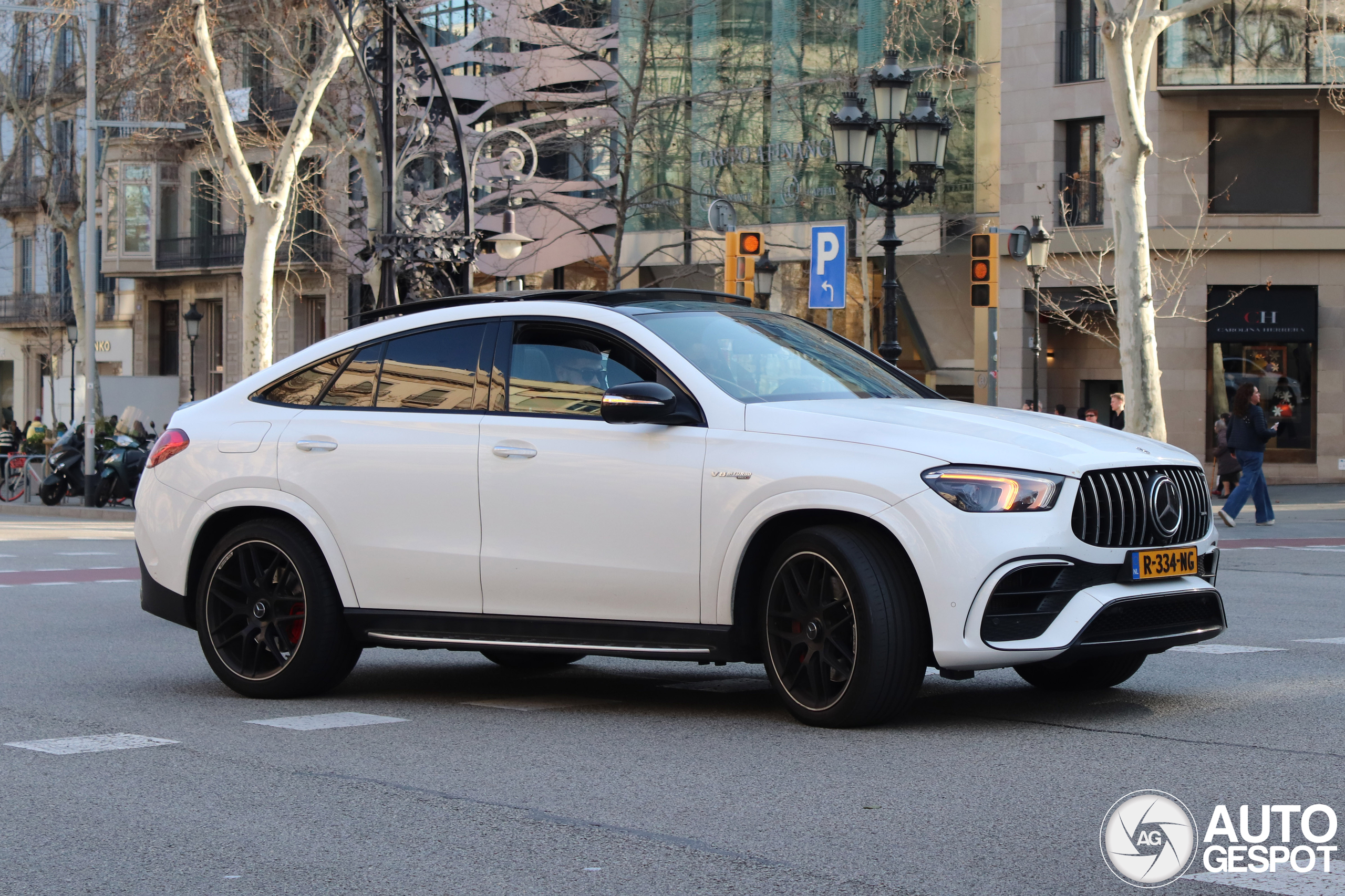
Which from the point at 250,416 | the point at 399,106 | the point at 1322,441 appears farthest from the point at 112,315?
the point at 250,416

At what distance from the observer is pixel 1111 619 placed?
6277 mm

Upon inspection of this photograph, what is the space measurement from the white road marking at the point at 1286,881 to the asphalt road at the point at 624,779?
0.01m

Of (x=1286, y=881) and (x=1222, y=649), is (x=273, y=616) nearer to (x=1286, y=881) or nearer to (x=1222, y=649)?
(x=1286, y=881)

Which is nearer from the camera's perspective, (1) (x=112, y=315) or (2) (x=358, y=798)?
(2) (x=358, y=798)

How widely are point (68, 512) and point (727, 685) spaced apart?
24.6 m

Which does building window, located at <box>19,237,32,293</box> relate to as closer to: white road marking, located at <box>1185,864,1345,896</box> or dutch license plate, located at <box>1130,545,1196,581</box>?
dutch license plate, located at <box>1130,545,1196,581</box>

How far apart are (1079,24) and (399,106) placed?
48.5 feet

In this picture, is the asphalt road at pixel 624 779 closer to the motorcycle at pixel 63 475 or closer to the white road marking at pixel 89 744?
the white road marking at pixel 89 744

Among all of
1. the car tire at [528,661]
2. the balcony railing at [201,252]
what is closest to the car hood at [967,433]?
the car tire at [528,661]

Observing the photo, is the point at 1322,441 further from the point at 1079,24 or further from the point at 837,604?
the point at 837,604

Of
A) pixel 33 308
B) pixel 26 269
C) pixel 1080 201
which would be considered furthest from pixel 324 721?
pixel 26 269

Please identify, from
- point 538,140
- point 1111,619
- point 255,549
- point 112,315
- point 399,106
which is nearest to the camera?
point 1111,619

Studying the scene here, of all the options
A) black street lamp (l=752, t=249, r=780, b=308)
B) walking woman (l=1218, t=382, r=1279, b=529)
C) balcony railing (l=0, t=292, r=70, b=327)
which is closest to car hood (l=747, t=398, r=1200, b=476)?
walking woman (l=1218, t=382, r=1279, b=529)

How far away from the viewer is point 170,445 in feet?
26.8
